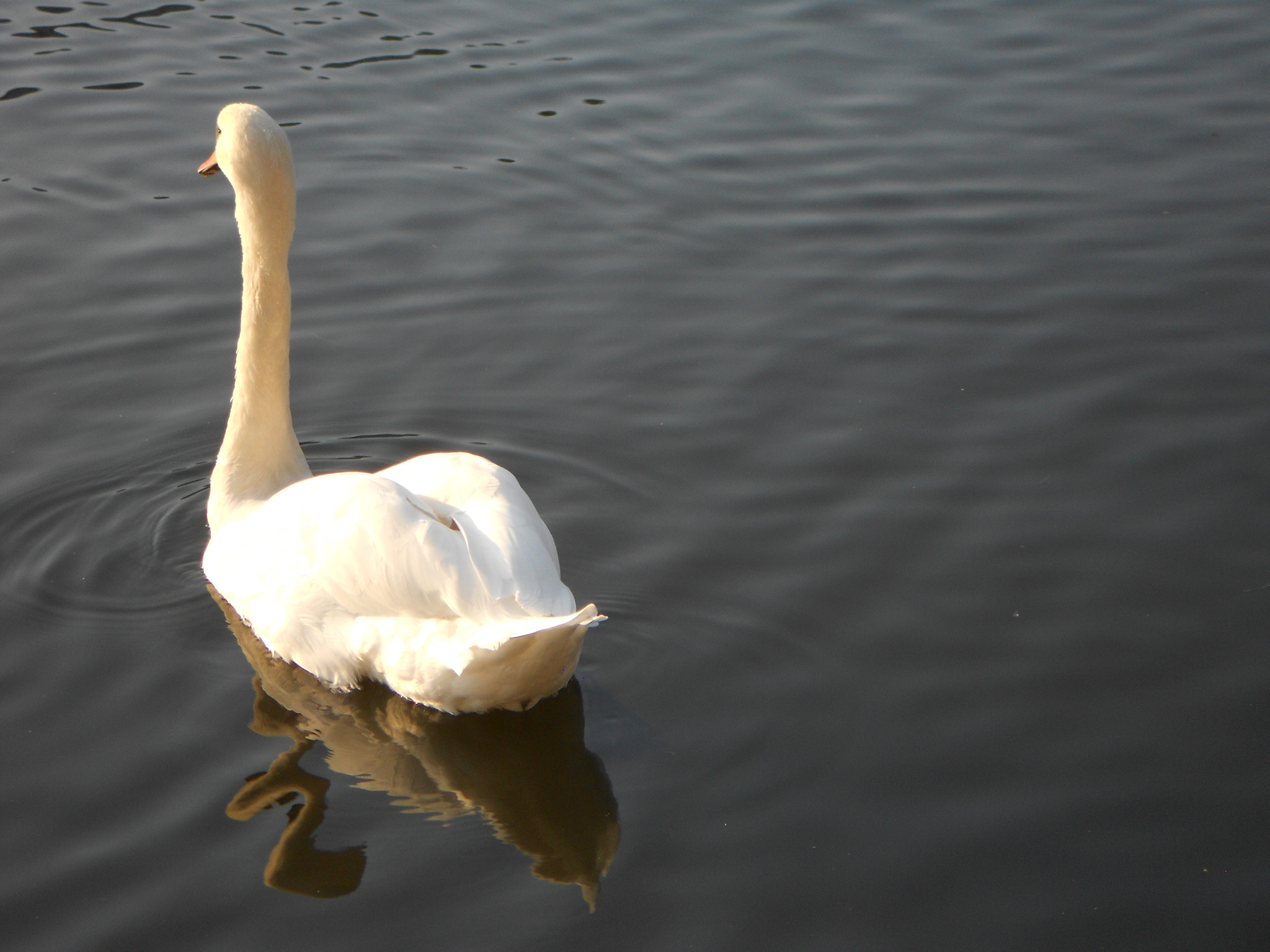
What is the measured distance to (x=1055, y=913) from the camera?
12.8 feet

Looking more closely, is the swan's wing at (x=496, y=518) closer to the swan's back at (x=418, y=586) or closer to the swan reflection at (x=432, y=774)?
A: the swan's back at (x=418, y=586)

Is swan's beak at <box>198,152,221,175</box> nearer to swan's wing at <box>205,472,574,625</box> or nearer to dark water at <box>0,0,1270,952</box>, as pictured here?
dark water at <box>0,0,1270,952</box>

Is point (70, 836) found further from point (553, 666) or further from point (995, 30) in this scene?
point (995, 30)

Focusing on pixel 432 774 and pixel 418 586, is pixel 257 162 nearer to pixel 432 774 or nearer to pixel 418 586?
pixel 418 586

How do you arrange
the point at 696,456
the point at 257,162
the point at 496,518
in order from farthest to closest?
the point at 696,456, the point at 257,162, the point at 496,518

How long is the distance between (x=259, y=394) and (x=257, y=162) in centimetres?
92

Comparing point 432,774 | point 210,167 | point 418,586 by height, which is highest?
point 210,167

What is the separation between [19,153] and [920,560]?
658 cm

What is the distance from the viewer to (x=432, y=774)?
445 cm

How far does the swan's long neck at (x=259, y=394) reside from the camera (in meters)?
5.36

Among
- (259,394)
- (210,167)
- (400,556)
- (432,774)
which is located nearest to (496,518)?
(400,556)

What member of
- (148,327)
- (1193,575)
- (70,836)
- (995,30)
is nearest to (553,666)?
(70,836)

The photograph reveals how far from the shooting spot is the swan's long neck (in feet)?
17.6

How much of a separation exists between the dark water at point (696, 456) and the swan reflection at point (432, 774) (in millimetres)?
19
